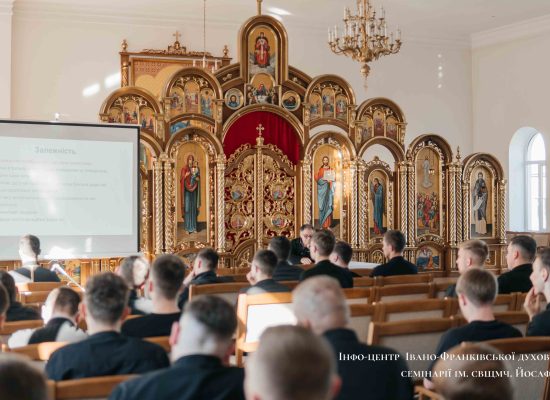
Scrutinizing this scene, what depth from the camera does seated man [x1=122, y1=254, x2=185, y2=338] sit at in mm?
4770

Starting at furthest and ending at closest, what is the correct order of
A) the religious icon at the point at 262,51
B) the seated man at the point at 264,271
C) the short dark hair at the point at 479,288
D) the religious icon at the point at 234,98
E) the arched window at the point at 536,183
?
the arched window at the point at 536,183 < the religious icon at the point at 262,51 < the religious icon at the point at 234,98 < the seated man at the point at 264,271 < the short dark hair at the point at 479,288

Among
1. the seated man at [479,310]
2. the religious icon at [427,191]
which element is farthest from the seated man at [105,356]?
the religious icon at [427,191]

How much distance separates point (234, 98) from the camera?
1188cm

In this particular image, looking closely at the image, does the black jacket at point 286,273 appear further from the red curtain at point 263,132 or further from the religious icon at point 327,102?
the religious icon at point 327,102

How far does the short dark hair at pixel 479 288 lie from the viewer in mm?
4375

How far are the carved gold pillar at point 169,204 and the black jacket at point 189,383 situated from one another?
8.35 meters

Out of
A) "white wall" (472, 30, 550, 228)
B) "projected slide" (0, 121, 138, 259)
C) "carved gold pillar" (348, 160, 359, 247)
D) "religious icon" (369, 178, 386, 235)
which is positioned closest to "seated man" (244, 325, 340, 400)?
"projected slide" (0, 121, 138, 259)

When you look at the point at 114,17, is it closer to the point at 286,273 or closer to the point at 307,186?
the point at 307,186

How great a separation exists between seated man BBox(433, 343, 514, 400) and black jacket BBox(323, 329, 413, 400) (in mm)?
1144

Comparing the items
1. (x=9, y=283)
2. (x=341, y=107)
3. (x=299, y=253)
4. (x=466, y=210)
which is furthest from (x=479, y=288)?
(x=466, y=210)

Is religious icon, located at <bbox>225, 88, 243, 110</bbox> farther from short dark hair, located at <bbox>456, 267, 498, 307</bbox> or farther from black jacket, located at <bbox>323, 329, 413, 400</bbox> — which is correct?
black jacket, located at <bbox>323, 329, 413, 400</bbox>

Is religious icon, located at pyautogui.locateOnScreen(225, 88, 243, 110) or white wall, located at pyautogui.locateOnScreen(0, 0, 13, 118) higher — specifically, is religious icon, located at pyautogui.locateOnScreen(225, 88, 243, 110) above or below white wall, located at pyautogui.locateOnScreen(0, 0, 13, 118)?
below

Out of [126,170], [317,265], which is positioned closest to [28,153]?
[126,170]

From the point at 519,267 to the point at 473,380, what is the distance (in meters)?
5.09
